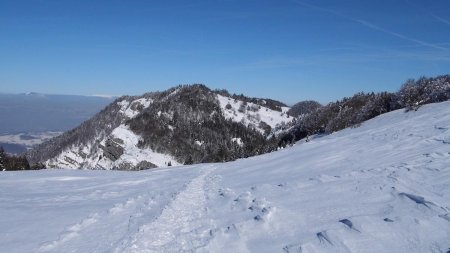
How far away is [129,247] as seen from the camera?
8.27 m

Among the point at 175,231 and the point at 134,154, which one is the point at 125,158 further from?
the point at 175,231

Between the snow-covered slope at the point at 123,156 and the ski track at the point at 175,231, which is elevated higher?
the ski track at the point at 175,231

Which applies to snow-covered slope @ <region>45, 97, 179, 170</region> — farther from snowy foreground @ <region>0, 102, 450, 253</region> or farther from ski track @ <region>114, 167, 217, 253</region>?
ski track @ <region>114, 167, 217, 253</region>

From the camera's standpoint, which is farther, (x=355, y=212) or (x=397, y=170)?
(x=397, y=170)

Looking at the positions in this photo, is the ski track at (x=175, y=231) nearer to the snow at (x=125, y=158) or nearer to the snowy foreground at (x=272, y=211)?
the snowy foreground at (x=272, y=211)

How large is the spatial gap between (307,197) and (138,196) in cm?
703

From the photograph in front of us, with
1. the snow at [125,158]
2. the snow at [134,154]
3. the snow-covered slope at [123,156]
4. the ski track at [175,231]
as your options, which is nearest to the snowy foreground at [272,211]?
the ski track at [175,231]

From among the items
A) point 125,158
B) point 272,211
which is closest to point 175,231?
point 272,211

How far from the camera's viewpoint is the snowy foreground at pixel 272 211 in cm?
738

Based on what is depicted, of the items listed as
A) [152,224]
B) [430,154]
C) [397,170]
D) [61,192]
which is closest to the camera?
[152,224]

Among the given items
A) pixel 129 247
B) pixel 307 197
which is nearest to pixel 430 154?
pixel 307 197

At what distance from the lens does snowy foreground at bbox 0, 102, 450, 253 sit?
7377 mm

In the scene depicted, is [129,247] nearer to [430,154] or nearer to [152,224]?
[152,224]

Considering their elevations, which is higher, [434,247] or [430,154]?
[430,154]
